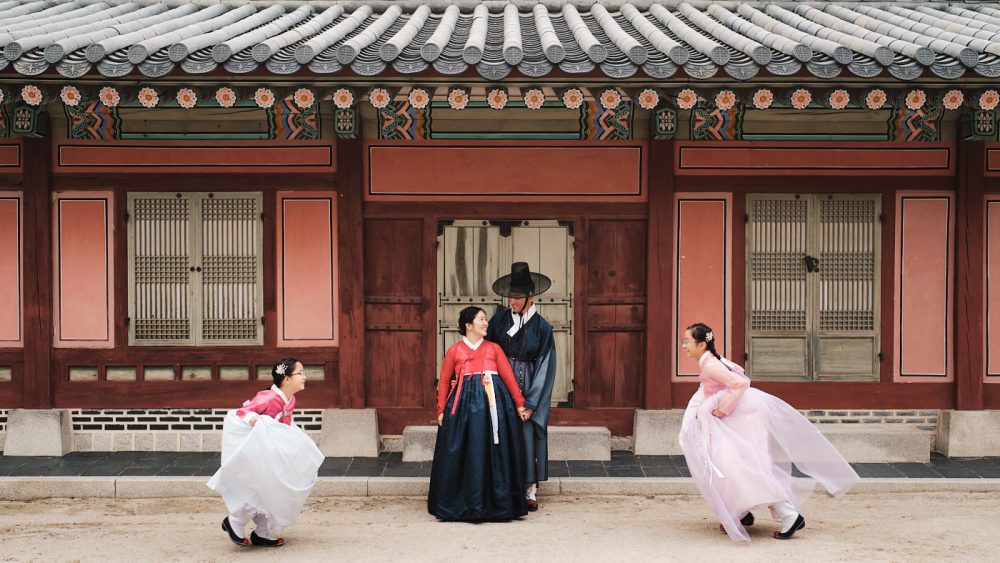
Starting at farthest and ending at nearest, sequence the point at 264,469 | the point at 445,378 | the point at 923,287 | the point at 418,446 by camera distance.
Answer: the point at 923,287
the point at 418,446
the point at 445,378
the point at 264,469

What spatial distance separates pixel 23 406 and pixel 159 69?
4.04 meters

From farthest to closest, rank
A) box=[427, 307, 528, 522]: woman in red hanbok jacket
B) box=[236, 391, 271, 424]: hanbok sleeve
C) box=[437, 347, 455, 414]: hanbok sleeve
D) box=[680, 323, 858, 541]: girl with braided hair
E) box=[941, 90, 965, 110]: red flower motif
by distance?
box=[941, 90, 965, 110]: red flower motif, box=[437, 347, 455, 414]: hanbok sleeve, box=[427, 307, 528, 522]: woman in red hanbok jacket, box=[680, 323, 858, 541]: girl with braided hair, box=[236, 391, 271, 424]: hanbok sleeve

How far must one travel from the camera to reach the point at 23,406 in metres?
8.53

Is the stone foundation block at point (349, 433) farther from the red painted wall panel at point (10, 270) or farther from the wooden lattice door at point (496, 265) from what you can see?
the red painted wall panel at point (10, 270)

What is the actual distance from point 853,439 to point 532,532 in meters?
3.71

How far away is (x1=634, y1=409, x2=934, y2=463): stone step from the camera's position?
27.2 feet

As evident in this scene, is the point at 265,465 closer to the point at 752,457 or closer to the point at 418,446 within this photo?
the point at 418,446

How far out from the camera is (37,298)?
8.48m

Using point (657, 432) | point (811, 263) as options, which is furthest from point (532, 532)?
point (811, 263)

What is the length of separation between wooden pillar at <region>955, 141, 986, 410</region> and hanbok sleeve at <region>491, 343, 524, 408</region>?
15.2ft

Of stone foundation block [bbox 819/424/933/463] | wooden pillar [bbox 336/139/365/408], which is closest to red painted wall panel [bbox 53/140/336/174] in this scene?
wooden pillar [bbox 336/139/365/408]

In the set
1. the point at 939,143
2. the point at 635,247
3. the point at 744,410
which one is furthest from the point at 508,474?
the point at 939,143

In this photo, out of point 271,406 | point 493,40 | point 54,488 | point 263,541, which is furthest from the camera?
point 493,40

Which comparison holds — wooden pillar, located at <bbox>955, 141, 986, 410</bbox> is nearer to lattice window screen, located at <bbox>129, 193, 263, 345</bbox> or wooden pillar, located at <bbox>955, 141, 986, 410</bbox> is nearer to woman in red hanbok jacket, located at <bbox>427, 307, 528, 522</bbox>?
woman in red hanbok jacket, located at <bbox>427, 307, 528, 522</bbox>
